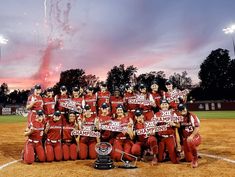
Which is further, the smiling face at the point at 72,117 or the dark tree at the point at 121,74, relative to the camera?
the dark tree at the point at 121,74

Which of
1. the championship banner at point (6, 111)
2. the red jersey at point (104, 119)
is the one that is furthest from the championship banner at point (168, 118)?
the championship banner at point (6, 111)

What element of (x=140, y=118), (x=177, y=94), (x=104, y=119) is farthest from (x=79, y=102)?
(x=177, y=94)

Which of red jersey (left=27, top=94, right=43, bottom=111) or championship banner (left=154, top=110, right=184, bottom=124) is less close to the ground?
red jersey (left=27, top=94, right=43, bottom=111)

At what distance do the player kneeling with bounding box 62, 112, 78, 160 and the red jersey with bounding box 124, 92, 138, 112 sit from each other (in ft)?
6.02

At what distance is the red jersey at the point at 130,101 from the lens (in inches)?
362

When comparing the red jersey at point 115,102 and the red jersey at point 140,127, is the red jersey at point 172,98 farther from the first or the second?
the red jersey at point 115,102

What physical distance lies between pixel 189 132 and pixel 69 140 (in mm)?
3617

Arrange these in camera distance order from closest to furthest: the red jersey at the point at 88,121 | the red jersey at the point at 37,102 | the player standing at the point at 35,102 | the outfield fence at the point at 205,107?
1. the red jersey at the point at 88,121
2. the player standing at the point at 35,102
3. the red jersey at the point at 37,102
4. the outfield fence at the point at 205,107

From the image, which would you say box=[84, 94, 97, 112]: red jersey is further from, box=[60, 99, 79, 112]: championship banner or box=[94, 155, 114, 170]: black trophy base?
box=[94, 155, 114, 170]: black trophy base

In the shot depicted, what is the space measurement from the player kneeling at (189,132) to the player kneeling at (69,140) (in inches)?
129

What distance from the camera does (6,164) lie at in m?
7.66

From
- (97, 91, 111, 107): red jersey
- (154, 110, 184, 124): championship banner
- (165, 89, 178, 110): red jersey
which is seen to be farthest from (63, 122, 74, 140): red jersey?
(165, 89, 178, 110): red jersey

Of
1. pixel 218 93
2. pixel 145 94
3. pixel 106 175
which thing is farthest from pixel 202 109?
pixel 106 175

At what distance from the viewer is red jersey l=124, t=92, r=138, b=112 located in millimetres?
9188
